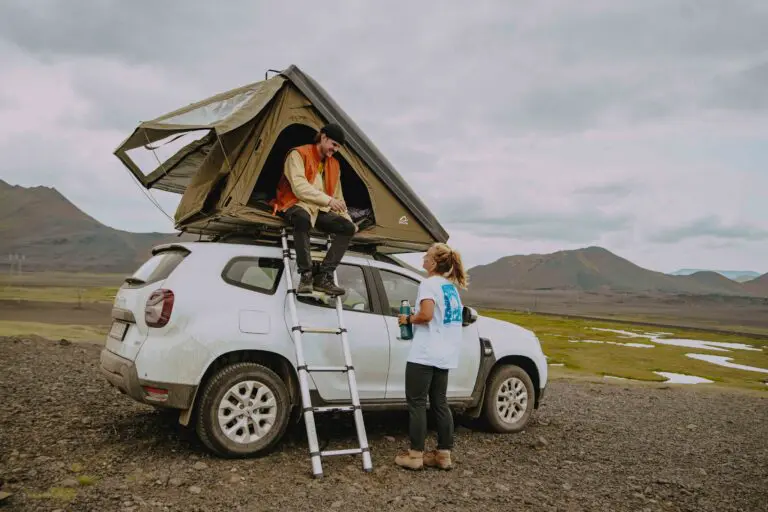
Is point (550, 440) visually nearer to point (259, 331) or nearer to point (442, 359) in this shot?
point (442, 359)

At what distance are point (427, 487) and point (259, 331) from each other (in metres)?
2.10

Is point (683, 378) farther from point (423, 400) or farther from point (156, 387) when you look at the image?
point (156, 387)

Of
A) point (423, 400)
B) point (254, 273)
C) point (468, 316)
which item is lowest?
point (423, 400)

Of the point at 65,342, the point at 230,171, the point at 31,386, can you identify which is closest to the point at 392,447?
the point at 230,171

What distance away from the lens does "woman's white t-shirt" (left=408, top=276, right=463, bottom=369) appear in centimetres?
594

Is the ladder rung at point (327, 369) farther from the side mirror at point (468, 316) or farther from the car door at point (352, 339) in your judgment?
the side mirror at point (468, 316)

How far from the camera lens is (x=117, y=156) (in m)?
7.86

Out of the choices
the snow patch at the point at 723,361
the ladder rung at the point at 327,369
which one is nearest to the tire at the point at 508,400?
the ladder rung at the point at 327,369

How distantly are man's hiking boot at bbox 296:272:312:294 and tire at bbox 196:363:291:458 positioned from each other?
2.74 ft

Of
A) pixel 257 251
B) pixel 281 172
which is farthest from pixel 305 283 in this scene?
pixel 281 172

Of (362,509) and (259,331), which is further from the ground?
(259,331)

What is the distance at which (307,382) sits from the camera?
19.4 ft

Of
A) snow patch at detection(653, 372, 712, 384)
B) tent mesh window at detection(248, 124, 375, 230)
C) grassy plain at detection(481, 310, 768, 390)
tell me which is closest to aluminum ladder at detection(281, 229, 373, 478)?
tent mesh window at detection(248, 124, 375, 230)

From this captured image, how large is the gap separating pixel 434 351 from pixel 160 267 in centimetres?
279
